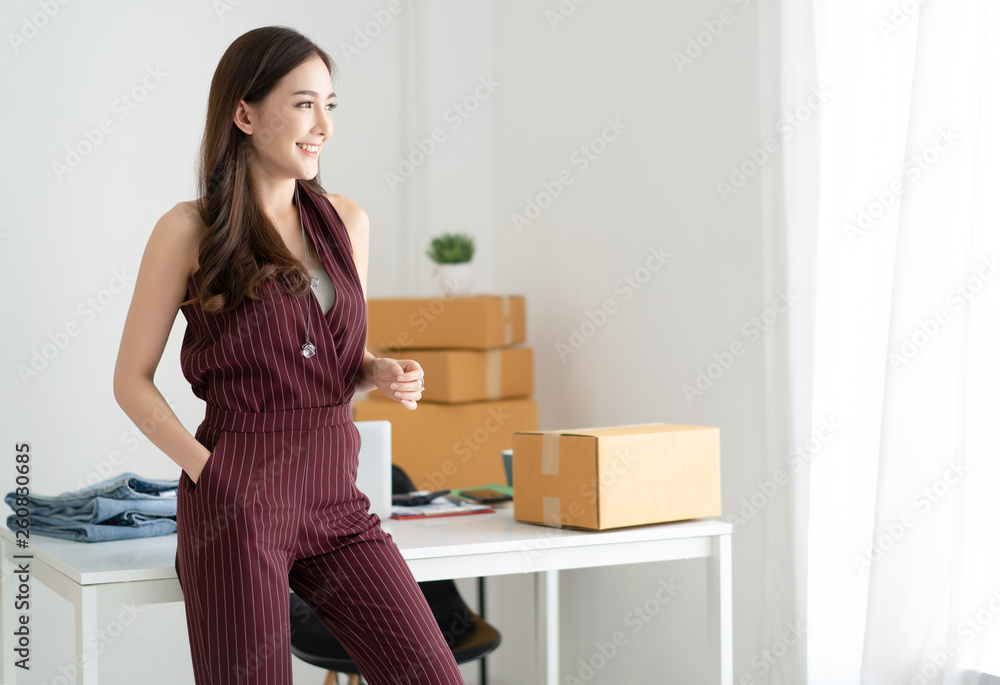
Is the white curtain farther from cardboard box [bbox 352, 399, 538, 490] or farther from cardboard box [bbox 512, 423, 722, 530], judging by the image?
cardboard box [bbox 352, 399, 538, 490]

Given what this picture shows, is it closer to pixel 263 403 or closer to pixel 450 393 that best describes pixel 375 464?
pixel 263 403

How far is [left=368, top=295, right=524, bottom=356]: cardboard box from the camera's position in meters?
3.08

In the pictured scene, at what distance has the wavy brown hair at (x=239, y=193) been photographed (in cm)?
152

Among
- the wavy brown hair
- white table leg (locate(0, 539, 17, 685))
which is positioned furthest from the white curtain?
white table leg (locate(0, 539, 17, 685))

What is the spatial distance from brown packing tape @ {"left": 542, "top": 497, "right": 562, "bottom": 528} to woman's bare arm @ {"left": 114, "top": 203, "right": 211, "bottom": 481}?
2.53ft

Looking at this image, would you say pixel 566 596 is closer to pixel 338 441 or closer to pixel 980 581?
pixel 980 581

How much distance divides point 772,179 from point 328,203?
116 centimetres

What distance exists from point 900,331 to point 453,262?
5.36 feet

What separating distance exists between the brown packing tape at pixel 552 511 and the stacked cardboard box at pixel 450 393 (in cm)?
105

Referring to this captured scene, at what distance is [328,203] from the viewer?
1.76 metres

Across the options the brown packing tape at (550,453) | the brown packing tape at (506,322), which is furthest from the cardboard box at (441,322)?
the brown packing tape at (550,453)

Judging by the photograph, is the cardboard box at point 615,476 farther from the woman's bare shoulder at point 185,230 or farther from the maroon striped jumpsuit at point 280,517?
the woman's bare shoulder at point 185,230

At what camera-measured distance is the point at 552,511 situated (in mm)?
2035

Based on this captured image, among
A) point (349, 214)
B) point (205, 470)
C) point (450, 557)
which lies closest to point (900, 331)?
point (450, 557)
